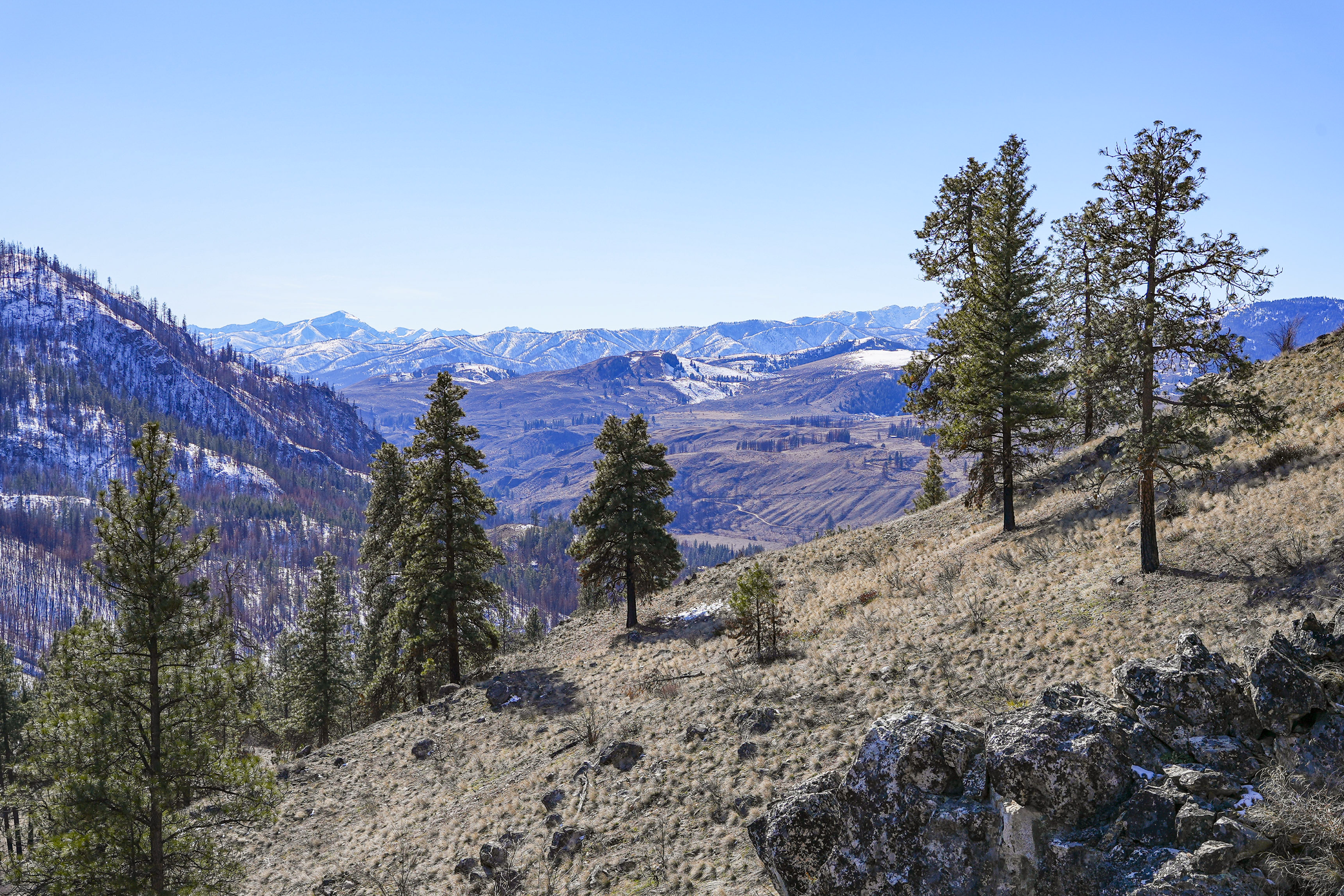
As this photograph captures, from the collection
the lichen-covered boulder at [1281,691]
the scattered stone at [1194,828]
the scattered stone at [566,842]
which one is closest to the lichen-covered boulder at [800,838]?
the scattered stone at [1194,828]

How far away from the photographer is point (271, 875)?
19641 millimetres

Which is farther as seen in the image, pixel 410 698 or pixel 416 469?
pixel 410 698

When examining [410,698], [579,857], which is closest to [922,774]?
[579,857]

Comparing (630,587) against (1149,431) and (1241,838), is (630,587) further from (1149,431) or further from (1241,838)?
(1241,838)

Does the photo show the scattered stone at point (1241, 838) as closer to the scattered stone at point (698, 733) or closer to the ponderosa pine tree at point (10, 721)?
the scattered stone at point (698, 733)

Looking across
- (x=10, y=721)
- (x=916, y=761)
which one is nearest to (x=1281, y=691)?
(x=916, y=761)

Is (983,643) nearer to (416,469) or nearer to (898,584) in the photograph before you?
(898,584)

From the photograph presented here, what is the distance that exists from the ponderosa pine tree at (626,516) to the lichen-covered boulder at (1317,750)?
27418 mm

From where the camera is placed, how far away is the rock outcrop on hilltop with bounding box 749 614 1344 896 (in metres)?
8.55

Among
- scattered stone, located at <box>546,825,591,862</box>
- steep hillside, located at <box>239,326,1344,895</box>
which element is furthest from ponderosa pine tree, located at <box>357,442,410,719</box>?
scattered stone, located at <box>546,825,591,862</box>

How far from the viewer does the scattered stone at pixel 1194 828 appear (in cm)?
824

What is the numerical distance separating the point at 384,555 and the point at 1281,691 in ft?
119

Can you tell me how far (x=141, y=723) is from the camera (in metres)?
15.3

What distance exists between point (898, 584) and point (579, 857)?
1690cm
